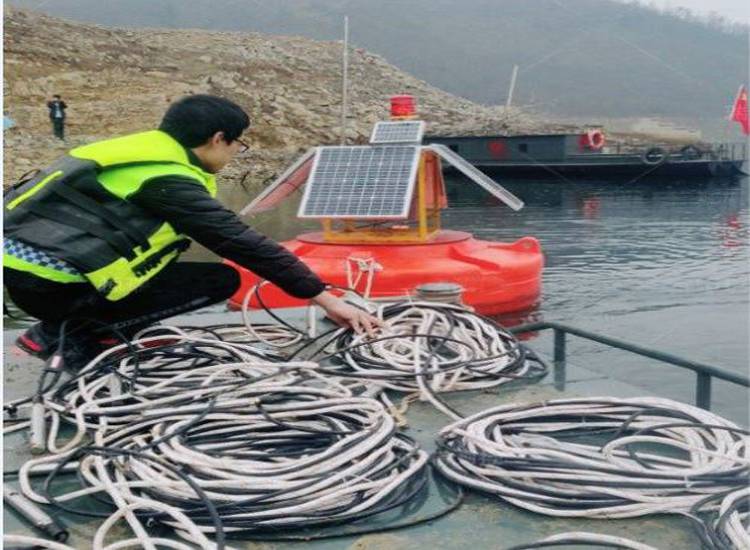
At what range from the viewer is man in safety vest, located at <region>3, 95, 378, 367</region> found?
2.77m

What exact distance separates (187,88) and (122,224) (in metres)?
29.4

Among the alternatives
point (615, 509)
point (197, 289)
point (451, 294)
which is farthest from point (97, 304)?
point (615, 509)

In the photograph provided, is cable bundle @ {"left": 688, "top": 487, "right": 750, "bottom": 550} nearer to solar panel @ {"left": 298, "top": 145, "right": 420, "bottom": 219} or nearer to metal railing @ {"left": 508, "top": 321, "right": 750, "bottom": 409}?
metal railing @ {"left": 508, "top": 321, "right": 750, "bottom": 409}

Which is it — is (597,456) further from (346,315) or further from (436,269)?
(436,269)

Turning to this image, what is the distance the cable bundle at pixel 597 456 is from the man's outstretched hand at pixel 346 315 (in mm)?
787

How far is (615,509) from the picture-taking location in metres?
2.00

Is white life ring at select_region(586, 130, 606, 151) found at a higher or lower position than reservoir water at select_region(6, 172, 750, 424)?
higher

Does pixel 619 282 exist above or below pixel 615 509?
below

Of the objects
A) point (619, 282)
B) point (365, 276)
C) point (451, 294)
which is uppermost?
point (451, 294)

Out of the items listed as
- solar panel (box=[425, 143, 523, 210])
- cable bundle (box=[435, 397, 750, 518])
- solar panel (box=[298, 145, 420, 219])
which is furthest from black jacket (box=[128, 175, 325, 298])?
solar panel (box=[425, 143, 523, 210])

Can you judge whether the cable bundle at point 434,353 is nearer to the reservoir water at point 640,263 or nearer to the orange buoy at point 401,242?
the reservoir water at point 640,263

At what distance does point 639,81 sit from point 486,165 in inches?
2321

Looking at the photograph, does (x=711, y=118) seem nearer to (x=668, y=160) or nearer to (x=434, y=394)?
(x=668, y=160)

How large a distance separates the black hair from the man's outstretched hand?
65cm
